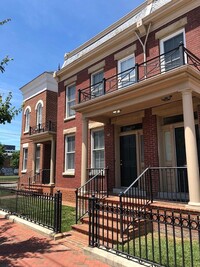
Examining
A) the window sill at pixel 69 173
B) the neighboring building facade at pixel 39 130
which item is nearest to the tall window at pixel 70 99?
the neighboring building facade at pixel 39 130

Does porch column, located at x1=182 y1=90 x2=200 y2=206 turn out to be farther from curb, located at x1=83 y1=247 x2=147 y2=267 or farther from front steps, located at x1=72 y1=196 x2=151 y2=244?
curb, located at x1=83 y1=247 x2=147 y2=267

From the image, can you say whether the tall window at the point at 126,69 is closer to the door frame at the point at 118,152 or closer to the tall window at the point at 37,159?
the door frame at the point at 118,152

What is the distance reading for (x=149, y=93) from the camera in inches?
307

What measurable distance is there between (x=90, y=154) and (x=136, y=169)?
9.46 feet

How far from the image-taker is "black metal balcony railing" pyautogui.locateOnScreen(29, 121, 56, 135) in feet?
54.9

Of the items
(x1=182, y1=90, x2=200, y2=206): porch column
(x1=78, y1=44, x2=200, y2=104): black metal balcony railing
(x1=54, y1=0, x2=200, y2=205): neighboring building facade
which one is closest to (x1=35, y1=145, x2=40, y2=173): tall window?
(x1=54, y1=0, x2=200, y2=205): neighboring building facade

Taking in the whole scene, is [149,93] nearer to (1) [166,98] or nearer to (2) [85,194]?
(1) [166,98]

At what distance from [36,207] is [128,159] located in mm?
4353

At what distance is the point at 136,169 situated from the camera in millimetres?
10109

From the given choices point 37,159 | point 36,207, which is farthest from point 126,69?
point 37,159

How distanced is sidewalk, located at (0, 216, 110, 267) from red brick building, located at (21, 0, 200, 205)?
3102 mm

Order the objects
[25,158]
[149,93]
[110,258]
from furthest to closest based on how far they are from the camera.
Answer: [25,158] < [149,93] < [110,258]

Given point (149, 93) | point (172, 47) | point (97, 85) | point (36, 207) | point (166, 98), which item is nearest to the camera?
point (149, 93)

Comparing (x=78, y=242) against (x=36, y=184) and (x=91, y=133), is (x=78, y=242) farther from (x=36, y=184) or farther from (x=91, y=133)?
(x=36, y=184)
